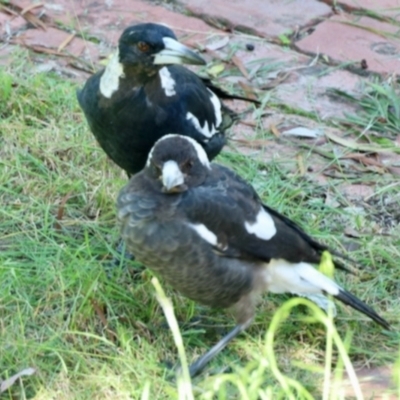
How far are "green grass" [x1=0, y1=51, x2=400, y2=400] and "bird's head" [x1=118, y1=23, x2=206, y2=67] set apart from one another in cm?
57

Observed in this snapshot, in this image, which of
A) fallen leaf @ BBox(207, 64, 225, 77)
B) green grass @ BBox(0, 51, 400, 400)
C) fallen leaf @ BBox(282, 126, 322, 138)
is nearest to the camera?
green grass @ BBox(0, 51, 400, 400)

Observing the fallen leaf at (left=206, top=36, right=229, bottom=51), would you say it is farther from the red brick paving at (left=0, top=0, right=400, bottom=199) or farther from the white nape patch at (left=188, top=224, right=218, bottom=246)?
the white nape patch at (left=188, top=224, right=218, bottom=246)

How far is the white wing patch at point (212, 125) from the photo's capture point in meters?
3.35

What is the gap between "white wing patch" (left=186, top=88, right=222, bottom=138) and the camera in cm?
335

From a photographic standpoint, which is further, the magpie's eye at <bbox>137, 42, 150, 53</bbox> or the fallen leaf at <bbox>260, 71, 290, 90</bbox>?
the fallen leaf at <bbox>260, 71, 290, 90</bbox>

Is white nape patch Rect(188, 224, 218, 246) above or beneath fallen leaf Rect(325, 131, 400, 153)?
above

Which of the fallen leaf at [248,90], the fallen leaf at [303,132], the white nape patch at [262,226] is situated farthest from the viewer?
the fallen leaf at [248,90]

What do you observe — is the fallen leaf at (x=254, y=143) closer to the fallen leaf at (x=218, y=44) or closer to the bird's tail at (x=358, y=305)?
the fallen leaf at (x=218, y=44)

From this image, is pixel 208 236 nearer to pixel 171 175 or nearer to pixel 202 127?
pixel 171 175

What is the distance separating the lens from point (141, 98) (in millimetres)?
3266

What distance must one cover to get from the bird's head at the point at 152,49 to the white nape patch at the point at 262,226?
53 centimetres

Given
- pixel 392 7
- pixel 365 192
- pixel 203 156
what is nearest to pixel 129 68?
pixel 203 156

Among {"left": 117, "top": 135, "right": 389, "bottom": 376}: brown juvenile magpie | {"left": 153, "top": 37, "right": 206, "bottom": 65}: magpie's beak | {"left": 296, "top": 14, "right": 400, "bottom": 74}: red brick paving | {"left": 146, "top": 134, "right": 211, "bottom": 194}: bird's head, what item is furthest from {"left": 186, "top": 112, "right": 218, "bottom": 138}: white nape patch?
{"left": 296, "top": 14, "right": 400, "bottom": 74}: red brick paving

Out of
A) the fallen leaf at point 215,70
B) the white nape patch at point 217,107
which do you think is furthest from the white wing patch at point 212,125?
the fallen leaf at point 215,70
